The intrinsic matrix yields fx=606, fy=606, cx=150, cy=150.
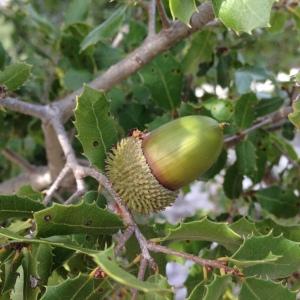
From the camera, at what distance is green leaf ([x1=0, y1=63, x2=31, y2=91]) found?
1461 millimetres

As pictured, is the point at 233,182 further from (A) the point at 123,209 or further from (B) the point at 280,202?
(A) the point at 123,209

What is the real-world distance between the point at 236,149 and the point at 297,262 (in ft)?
2.18

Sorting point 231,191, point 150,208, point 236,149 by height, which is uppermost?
point 150,208

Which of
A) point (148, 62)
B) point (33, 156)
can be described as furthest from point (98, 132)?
point (33, 156)

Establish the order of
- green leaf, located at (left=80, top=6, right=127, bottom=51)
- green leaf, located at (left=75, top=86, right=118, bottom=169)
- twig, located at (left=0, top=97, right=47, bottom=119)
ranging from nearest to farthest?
green leaf, located at (left=75, top=86, right=118, bottom=169), twig, located at (left=0, top=97, right=47, bottom=119), green leaf, located at (left=80, top=6, right=127, bottom=51)

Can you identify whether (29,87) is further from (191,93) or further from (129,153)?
(129,153)

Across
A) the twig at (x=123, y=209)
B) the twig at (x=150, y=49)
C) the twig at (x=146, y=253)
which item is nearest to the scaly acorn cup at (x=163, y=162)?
the twig at (x=123, y=209)

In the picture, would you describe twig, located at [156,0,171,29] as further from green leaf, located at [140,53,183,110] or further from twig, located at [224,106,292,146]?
twig, located at [224,106,292,146]

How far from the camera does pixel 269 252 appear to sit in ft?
3.74

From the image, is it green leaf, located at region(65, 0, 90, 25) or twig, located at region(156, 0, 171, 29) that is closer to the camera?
twig, located at region(156, 0, 171, 29)

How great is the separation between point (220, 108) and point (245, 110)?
0.38 ft

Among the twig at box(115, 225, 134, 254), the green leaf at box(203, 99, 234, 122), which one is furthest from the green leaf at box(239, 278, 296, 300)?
the green leaf at box(203, 99, 234, 122)

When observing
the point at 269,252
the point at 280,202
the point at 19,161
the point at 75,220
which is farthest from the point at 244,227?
the point at 19,161

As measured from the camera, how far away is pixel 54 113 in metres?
1.70
